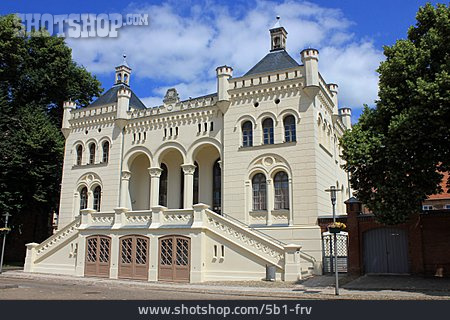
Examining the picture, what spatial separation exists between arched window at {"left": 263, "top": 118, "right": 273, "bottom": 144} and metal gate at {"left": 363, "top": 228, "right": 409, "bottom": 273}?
8.10 m

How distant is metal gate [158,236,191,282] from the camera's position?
2086cm

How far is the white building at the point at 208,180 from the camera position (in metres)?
21.0

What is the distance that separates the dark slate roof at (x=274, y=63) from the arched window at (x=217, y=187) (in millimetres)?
7059

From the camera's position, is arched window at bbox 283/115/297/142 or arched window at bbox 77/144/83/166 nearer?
arched window at bbox 283/115/297/142

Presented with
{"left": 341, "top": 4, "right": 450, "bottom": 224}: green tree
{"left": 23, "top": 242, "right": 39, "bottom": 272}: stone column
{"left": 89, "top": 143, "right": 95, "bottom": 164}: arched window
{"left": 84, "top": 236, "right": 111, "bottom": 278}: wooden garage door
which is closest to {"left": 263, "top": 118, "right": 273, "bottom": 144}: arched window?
{"left": 341, "top": 4, "right": 450, "bottom": 224}: green tree

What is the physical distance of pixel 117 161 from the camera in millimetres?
→ 30391

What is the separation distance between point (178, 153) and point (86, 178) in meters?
7.36

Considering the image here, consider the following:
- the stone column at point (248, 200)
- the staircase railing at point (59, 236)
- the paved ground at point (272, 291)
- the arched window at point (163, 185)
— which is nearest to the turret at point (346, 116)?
the stone column at point (248, 200)

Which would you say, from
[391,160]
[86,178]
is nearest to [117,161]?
[86,178]

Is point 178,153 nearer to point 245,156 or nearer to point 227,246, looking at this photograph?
point 245,156

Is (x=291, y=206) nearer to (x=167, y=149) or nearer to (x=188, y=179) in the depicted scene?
(x=188, y=179)

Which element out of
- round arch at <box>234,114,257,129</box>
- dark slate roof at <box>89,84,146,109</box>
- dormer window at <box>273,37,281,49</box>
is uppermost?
dormer window at <box>273,37,281,49</box>

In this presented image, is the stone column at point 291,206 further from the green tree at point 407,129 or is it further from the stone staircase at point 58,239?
the stone staircase at point 58,239

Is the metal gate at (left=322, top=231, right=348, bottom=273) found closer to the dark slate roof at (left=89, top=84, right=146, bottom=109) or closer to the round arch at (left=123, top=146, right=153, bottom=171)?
the round arch at (left=123, top=146, right=153, bottom=171)
